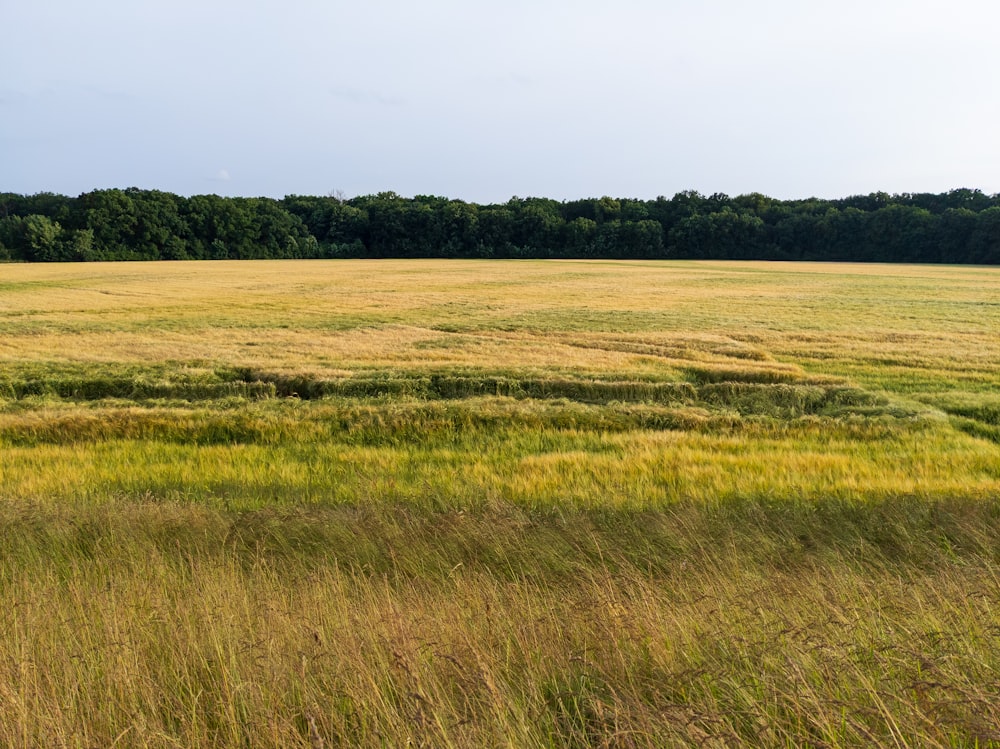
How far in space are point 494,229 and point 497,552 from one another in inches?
4299

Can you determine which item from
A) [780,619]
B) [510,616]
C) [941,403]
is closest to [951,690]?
[780,619]

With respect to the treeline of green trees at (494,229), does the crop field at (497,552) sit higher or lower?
lower

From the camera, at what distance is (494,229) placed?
112500 mm

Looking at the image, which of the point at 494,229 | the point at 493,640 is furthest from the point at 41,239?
the point at 493,640

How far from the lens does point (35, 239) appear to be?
3519 inches

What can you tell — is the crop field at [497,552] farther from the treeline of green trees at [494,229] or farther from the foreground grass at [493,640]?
the treeline of green trees at [494,229]

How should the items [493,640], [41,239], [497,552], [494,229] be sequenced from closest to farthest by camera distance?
[493,640] → [497,552] → [41,239] → [494,229]

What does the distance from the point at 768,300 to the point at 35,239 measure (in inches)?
3500

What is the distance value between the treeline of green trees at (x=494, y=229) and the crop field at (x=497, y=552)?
9004 centimetres

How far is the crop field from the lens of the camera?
125 inches

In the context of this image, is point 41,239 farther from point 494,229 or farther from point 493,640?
point 493,640

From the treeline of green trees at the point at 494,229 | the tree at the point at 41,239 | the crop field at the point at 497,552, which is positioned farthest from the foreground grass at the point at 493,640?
the treeline of green trees at the point at 494,229

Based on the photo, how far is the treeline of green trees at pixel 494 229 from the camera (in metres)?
96.4

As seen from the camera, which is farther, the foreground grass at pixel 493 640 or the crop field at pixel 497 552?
the crop field at pixel 497 552
